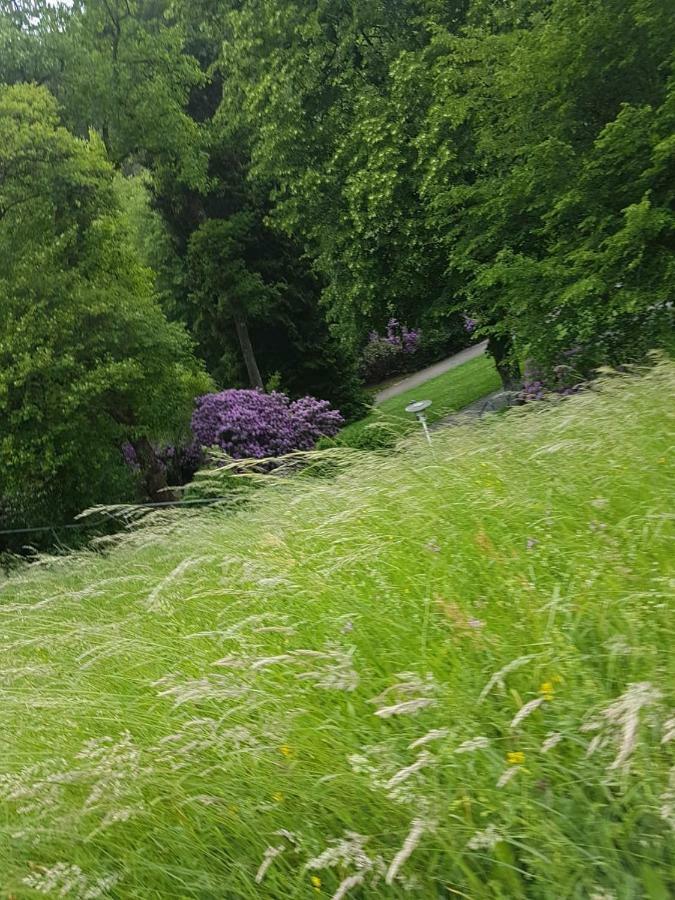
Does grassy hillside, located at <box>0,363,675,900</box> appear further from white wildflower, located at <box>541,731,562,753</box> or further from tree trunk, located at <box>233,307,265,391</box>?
tree trunk, located at <box>233,307,265,391</box>

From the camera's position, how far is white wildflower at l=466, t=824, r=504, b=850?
4.74 ft

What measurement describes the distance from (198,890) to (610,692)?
1.06m

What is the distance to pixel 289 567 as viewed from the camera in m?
2.96

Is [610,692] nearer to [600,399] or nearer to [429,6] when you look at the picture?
[600,399]

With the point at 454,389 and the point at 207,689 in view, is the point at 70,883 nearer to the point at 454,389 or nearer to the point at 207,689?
the point at 207,689

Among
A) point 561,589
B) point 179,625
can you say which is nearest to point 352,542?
point 179,625

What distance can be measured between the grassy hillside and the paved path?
2035cm

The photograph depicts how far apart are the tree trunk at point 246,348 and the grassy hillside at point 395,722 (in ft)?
62.4

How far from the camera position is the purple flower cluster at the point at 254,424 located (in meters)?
15.9

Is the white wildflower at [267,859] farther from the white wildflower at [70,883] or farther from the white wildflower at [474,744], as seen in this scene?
the white wildflower at [474,744]

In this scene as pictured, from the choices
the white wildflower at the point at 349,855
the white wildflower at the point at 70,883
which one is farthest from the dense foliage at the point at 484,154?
the white wildflower at the point at 70,883

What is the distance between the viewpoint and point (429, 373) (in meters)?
26.4

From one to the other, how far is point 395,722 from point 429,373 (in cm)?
2490

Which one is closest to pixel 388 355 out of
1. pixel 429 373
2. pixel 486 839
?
pixel 429 373
